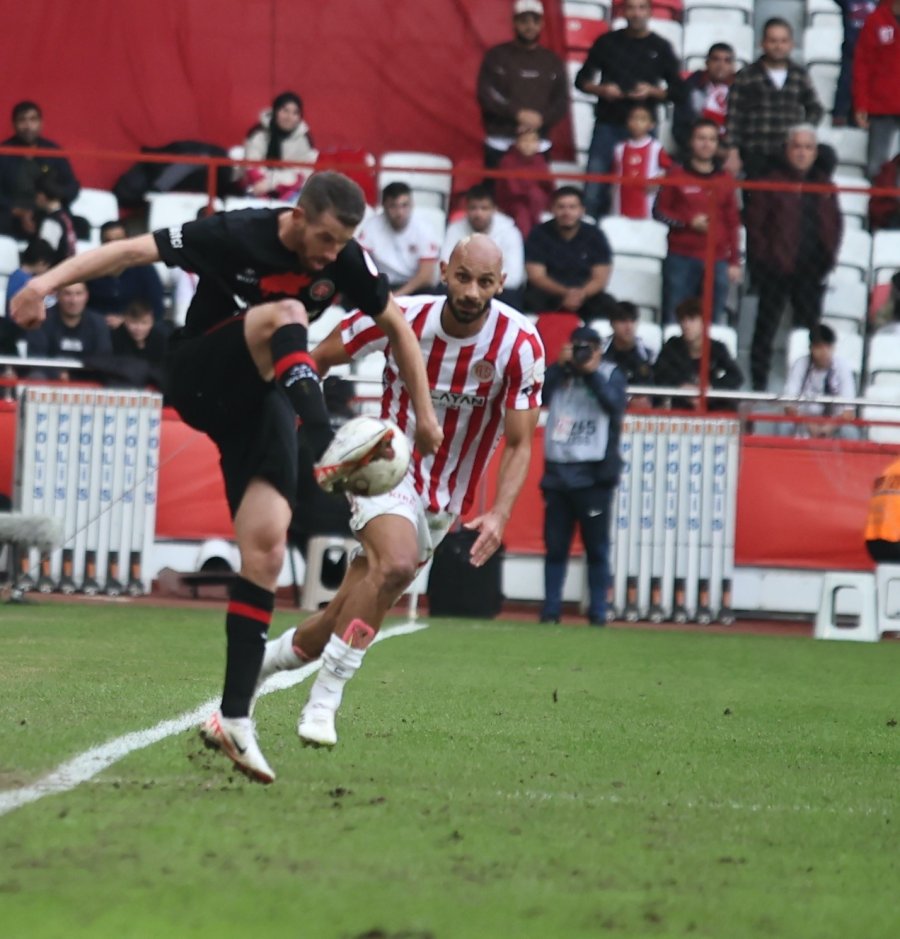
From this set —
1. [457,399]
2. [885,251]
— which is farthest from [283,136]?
[457,399]

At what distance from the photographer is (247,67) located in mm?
18562

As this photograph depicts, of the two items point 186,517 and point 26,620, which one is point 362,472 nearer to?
point 26,620

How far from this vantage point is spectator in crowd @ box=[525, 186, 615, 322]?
15508 mm

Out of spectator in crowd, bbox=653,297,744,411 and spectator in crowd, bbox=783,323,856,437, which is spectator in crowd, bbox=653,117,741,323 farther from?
spectator in crowd, bbox=783,323,856,437

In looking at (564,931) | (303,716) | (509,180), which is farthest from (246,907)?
(509,180)

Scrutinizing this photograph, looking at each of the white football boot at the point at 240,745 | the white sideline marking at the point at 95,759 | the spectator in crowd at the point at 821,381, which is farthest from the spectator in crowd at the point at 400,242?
the white football boot at the point at 240,745

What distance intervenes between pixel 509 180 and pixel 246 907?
519 inches

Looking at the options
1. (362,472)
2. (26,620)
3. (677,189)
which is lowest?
(26,620)

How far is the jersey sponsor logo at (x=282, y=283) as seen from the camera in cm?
574

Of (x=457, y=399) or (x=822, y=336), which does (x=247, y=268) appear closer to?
(x=457, y=399)

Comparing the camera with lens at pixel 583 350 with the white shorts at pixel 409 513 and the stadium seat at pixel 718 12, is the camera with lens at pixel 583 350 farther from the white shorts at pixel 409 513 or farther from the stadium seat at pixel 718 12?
the stadium seat at pixel 718 12

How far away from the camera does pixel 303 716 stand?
6070 millimetres

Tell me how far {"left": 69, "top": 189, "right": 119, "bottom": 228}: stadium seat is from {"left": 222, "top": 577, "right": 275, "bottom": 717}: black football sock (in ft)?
38.8

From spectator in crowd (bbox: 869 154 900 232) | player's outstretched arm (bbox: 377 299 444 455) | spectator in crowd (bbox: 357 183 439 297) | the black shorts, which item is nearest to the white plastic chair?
spectator in crowd (bbox: 869 154 900 232)
